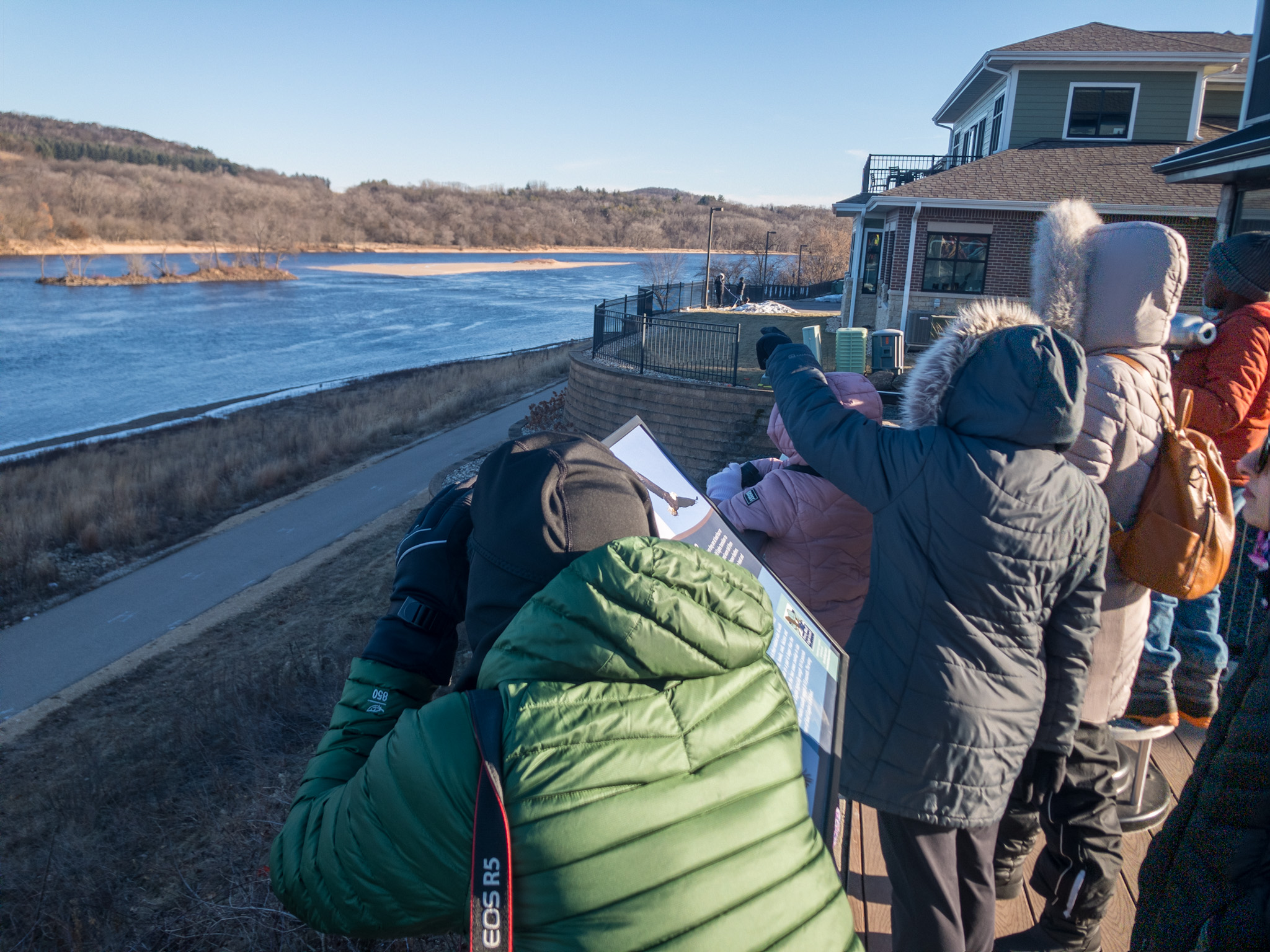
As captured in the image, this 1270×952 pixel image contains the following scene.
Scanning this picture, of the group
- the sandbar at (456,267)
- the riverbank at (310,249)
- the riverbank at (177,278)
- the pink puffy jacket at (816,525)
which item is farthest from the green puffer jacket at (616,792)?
the sandbar at (456,267)

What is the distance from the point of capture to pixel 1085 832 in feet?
7.87

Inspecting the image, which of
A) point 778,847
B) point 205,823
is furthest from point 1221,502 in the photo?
point 205,823

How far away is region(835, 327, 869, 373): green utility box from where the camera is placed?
619 cm

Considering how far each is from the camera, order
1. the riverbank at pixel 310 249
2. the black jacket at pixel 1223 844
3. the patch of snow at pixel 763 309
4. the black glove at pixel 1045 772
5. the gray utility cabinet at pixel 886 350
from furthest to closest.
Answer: the riverbank at pixel 310 249
the patch of snow at pixel 763 309
the gray utility cabinet at pixel 886 350
the black glove at pixel 1045 772
the black jacket at pixel 1223 844

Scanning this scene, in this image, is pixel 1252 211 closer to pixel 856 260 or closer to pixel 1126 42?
pixel 1126 42

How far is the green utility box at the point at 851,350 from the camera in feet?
20.3

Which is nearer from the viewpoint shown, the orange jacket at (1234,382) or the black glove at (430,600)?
the black glove at (430,600)

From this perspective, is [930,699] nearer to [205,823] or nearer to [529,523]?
[529,523]

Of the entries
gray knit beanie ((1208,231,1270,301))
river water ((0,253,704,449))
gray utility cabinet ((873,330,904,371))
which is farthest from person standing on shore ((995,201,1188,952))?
river water ((0,253,704,449))

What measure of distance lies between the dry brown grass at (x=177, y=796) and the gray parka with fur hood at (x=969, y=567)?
1778mm

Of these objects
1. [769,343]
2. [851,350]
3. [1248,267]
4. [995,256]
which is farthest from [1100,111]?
[769,343]

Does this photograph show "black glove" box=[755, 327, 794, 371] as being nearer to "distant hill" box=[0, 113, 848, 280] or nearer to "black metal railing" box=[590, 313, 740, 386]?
"black metal railing" box=[590, 313, 740, 386]

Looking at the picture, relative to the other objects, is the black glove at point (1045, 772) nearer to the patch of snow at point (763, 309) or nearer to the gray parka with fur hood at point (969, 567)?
the gray parka with fur hood at point (969, 567)

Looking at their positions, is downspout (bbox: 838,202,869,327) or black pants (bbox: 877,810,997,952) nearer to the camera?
black pants (bbox: 877,810,997,952)
